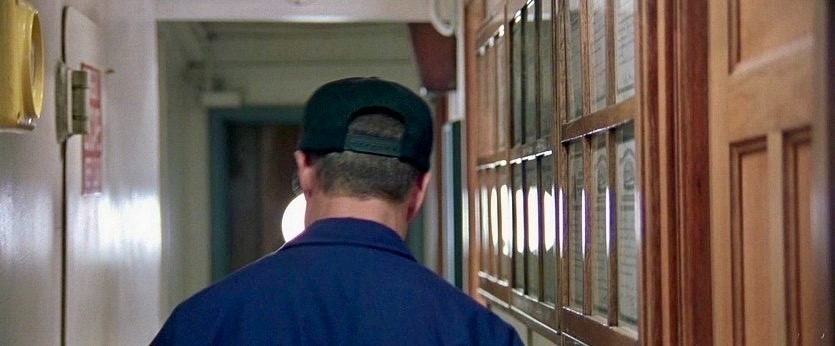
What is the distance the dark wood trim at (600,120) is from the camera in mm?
→ 1565

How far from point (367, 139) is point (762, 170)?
17.6 inches

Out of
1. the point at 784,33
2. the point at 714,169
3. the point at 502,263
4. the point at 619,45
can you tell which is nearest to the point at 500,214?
the point at 502,263

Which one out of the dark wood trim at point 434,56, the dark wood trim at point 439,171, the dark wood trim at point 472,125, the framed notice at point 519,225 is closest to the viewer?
the framed notice at point 519,225

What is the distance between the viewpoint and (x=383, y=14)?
3131mm

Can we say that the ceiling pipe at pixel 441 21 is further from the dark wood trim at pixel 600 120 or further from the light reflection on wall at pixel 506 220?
the dark wood trim at pixel 600 120

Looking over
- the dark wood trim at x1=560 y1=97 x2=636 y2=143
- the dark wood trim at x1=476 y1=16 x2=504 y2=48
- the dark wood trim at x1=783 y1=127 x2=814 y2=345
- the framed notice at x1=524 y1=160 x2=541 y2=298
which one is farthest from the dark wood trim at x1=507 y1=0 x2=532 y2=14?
the dark wood trim at x1=783 y1=127 x2=814 y2=345

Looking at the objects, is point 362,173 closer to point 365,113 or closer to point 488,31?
point 365,113

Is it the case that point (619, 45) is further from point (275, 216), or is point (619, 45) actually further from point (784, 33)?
point (275, 216)

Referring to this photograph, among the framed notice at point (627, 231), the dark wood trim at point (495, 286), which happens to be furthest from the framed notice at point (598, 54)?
the dark wood trim at point (495, 286)

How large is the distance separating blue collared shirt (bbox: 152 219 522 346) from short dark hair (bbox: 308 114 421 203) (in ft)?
0.33

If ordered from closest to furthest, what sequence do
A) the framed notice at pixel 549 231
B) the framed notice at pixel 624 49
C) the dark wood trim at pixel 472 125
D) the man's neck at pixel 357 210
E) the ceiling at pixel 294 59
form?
the man's neck at pixel 357 210
the framed notice at pixel 624 49
the framed notice at pixel 549 231
the dark wood trim at pixel 472 125
the ceiling at pixel 294 59

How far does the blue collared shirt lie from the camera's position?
4.29 ft

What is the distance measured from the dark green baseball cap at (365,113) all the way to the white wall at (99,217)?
58 cm

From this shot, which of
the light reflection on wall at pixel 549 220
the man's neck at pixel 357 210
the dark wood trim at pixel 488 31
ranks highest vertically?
the dark wood trim at pixel 488 31
